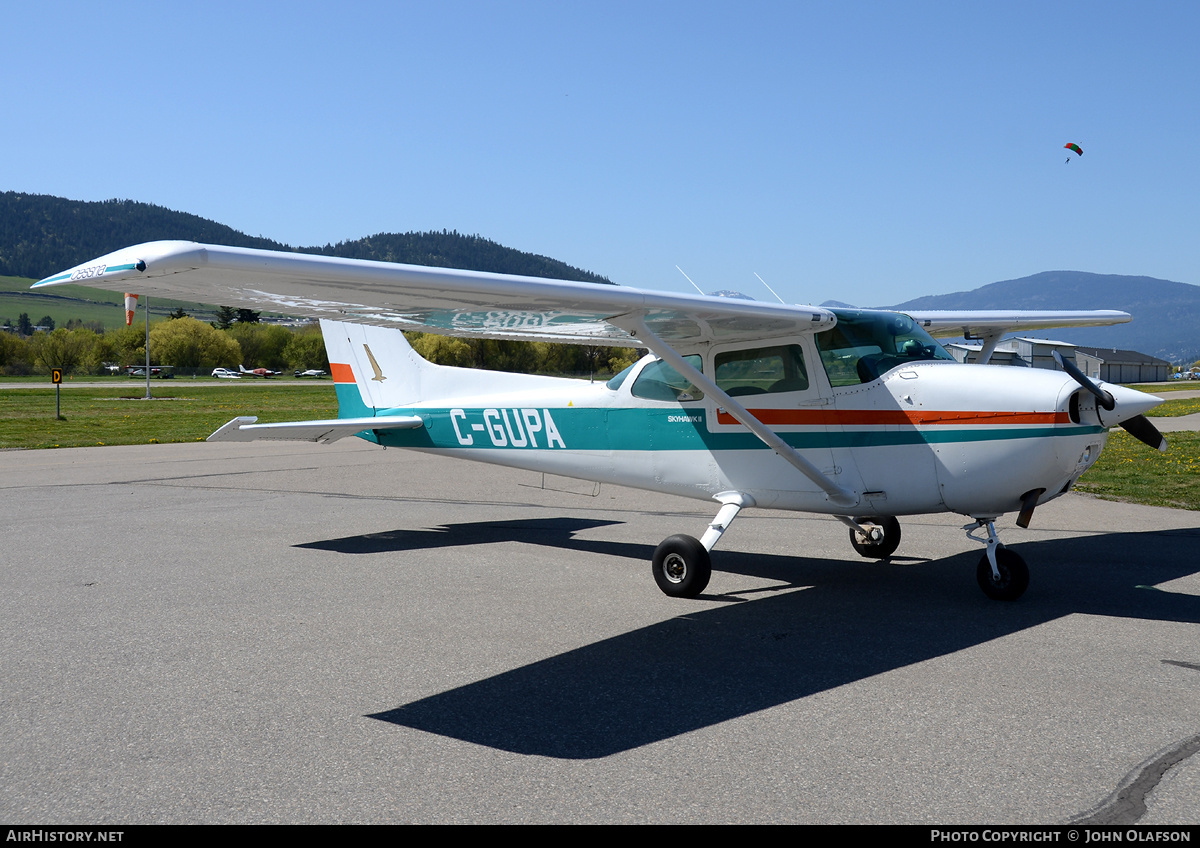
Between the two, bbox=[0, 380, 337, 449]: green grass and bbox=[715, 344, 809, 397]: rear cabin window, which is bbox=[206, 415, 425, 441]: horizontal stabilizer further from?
bbox=[0, 380, 337, 449]: green grass

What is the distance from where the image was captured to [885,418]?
6.57 metres

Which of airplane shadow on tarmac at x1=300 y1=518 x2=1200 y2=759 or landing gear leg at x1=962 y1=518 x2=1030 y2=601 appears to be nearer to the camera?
airplane shadow on tarmac at x1=300 y1=518 x2=1200 y2=759

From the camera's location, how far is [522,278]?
5.34 meters

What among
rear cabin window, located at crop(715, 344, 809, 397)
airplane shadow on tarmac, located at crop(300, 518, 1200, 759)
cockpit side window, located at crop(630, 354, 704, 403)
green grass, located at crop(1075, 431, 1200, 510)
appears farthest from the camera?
green grass, located at crop(1075, 431, 1200, 510)

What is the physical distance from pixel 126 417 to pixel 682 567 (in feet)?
98.7

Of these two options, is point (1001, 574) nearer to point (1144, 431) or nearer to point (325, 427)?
point (1144, 431)

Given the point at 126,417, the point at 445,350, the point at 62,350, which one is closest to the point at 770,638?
the point at 126,417

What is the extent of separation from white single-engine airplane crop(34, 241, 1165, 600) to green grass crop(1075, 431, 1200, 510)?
17.9 ft

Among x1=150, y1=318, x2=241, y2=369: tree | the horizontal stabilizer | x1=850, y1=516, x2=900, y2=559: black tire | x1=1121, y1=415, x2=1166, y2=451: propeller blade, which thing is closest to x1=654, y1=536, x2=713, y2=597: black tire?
x1=850, y1=516, x2=900, y2=559: black tire

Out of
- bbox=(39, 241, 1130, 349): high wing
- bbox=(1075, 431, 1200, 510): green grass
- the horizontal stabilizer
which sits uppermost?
bbox=(39, 241, 1130, 349): high wing

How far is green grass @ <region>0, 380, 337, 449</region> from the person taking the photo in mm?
22797

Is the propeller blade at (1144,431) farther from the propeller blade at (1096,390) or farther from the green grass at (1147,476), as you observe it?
the green grass at (1147,476)
